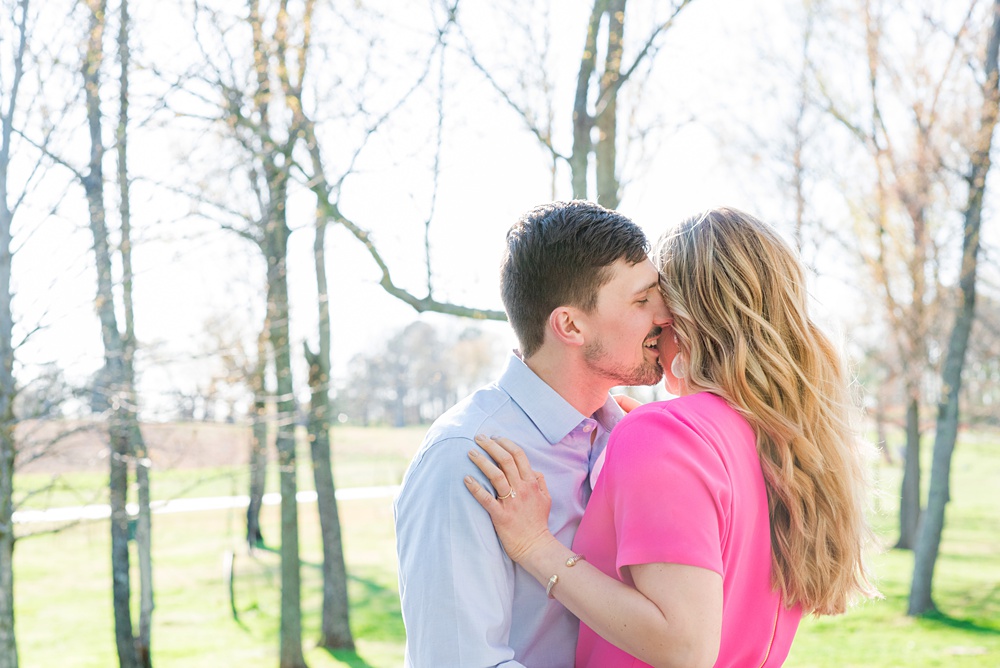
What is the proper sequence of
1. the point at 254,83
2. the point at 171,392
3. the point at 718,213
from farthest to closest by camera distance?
1. the point at 254,83
2. the point at 171,392
3. the point at 718,213

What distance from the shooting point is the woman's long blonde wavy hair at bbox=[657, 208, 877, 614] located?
1984 mm

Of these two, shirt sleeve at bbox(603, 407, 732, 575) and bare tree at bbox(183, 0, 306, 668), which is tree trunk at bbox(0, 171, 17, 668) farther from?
shirt sleeve at bbox(603, 407, 732, 575)

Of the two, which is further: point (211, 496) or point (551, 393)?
point (211, 496)

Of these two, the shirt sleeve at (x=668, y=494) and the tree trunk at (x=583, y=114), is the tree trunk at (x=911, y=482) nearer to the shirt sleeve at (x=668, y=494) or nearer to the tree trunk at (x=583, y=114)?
the tree trunk at (x=583, y=114)

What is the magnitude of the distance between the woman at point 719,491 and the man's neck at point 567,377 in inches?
9.2

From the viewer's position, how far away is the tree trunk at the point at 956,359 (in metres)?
9.96

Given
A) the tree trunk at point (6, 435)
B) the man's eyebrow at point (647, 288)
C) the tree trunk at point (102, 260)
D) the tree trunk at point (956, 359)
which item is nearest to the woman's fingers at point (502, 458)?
the man's eyebrow at point (647, 288)

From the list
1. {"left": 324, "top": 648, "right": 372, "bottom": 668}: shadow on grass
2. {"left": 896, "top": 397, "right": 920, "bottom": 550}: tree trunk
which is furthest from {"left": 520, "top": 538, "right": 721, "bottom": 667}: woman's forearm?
{"left": 896, "top": 397, "right": 920, "bottom": 550}: tree trunk

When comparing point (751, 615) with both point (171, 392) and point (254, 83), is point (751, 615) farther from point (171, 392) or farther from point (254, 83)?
point (254, 83)

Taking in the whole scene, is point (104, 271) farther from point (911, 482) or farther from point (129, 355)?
point (911, 482)

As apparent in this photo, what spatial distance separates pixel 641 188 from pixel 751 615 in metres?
4.97

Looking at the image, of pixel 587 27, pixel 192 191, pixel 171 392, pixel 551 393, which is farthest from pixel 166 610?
pixel 551 393

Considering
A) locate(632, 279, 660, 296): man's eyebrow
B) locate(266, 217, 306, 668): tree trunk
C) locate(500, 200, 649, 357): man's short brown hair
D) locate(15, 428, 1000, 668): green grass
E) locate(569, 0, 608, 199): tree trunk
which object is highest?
locate(569, 0, 608, 199): tree trunk

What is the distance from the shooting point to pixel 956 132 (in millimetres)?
10609
